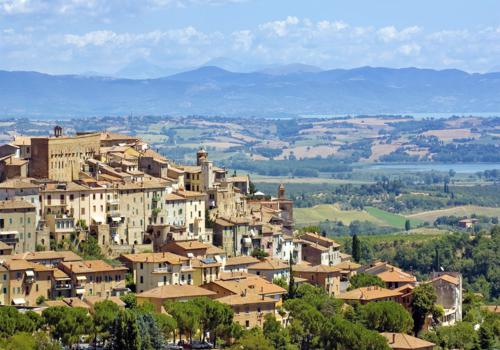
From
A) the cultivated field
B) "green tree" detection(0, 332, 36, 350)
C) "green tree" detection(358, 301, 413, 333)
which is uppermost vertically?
"green tree" detection(0, 332, 36, 350)

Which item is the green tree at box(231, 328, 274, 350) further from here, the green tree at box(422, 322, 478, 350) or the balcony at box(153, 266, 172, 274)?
the green tree at box(422, 322, 478, 350)

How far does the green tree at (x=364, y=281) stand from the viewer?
78.6 m

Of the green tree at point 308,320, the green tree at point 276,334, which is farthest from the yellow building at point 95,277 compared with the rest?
the green tree at point 308,320

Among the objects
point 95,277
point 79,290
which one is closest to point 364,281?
point 95,277

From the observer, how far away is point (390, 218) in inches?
6988

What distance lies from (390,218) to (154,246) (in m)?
103

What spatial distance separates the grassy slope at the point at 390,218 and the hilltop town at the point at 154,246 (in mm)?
80744

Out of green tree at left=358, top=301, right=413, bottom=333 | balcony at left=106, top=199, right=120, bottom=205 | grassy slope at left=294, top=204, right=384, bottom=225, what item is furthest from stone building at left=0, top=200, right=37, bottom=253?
grassy slope at left=294, top=204, right=384, bottom=225

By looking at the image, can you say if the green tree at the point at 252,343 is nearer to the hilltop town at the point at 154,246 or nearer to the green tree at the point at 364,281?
the hilltop town at the point at 154,246

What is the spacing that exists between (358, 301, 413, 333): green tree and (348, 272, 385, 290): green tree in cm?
757

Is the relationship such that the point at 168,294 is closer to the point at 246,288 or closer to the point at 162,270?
the point at 162,270

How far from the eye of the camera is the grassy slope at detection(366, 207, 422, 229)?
168587 millimetres

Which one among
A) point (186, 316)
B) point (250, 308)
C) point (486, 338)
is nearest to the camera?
point (186, 316)

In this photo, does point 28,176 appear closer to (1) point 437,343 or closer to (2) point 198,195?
(2) point 198,195
